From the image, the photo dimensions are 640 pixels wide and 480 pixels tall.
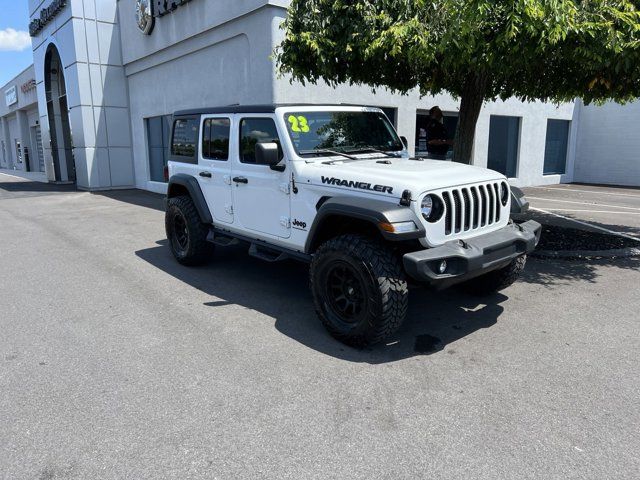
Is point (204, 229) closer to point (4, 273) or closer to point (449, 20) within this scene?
point (4, 273)

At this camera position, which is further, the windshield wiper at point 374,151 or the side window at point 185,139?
the side window at point 185,139

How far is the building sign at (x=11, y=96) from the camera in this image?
107 feet

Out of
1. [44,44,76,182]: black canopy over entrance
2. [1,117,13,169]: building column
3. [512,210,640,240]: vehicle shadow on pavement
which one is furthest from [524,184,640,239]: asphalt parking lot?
[1,117,13,169]: building column

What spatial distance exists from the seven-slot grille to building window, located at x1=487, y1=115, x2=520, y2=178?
1169 cm

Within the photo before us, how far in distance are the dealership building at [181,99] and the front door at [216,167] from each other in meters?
4.31

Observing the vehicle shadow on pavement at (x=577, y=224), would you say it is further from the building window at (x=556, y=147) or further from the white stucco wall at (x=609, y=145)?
the white stucco wall at (x=609, y=145)

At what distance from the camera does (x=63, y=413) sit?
10.3 feet

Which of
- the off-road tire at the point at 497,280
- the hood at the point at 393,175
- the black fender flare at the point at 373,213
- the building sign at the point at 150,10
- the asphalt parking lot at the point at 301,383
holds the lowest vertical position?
the asphalt parking lot at the point at 301,383

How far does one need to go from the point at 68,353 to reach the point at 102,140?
1457cm

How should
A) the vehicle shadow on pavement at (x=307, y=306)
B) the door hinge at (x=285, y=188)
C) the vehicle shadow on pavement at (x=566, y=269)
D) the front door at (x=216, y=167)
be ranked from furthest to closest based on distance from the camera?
1. the vehicle shadow on pavement at (x=566, y=269)
2. the front door at (x=216, y=167)
3. the door hinge at (x=285, y=188)
4. the vehicle shadow on pavement at (x=307, y=306)

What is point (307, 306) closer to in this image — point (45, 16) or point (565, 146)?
point (565, 146)

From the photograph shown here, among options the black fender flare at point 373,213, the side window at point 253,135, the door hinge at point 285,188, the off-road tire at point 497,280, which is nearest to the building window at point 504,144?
the off-road tire at point 497,280

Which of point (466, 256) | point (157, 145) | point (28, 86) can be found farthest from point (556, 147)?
point (28, 86)

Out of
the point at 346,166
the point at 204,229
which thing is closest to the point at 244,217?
the point at 204,229
